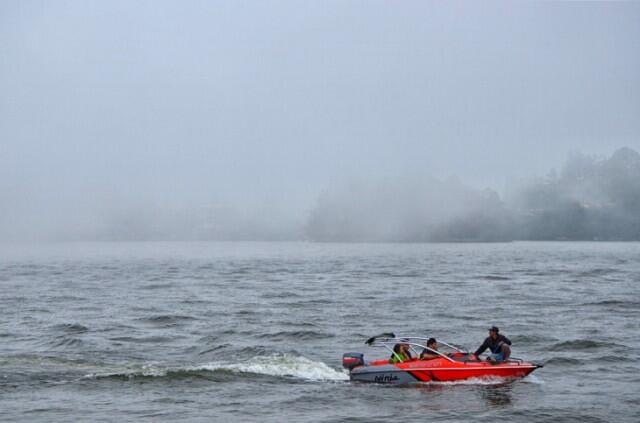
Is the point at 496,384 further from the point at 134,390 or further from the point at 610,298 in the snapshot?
the point at 610,298

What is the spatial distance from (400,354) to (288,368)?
5144 mm

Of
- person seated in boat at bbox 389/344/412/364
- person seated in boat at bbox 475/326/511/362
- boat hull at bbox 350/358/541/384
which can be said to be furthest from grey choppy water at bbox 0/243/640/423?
person seated in boat at bbox 475/326/511/362

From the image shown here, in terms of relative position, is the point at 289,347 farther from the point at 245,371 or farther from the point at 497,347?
the point at 497,347

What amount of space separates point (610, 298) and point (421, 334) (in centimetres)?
2448

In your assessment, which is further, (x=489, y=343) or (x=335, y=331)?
(x=335, y=331)

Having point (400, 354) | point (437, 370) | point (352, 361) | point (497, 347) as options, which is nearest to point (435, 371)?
point (437, 370)

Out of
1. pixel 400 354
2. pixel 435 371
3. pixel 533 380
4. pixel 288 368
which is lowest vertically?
pixel 533 380

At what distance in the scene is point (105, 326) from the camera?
142 feet

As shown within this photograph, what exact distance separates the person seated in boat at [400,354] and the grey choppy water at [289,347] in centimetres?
122

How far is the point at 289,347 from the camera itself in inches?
1407

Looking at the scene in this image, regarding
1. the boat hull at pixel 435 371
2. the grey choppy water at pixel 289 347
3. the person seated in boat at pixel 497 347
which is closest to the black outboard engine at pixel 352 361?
the boat hull at pixel 435 371

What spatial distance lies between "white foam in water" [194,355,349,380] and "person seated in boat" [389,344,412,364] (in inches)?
78.6

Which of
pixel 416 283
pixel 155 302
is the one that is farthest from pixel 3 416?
pixel 416 283

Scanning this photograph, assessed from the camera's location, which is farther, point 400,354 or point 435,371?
point 400,354
